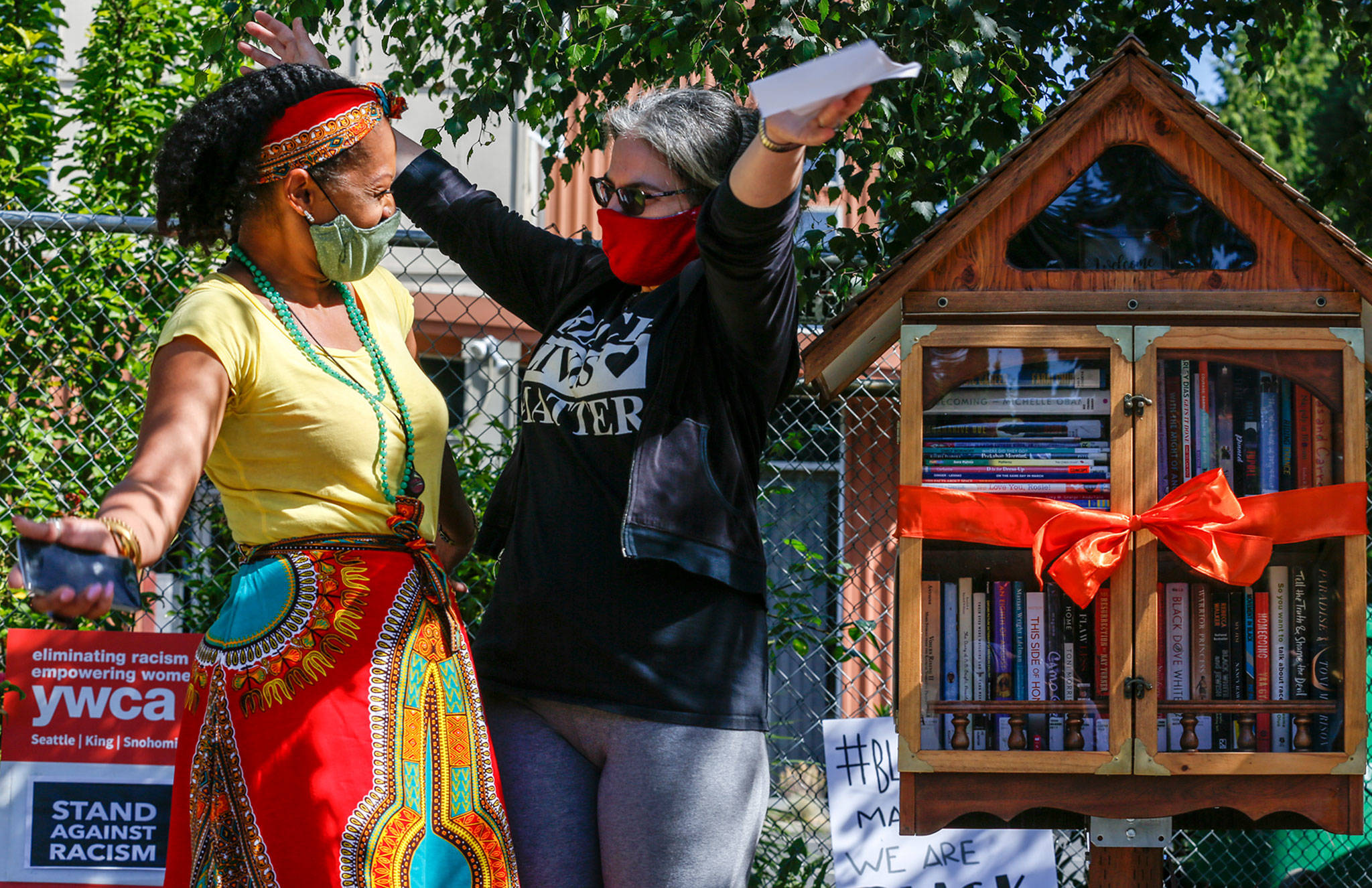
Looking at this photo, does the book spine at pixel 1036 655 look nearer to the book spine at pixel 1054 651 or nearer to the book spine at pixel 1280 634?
the book spine at pixel 1054 651

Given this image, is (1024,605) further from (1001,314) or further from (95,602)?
(95,602)

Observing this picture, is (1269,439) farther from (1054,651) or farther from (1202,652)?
(1054,651)

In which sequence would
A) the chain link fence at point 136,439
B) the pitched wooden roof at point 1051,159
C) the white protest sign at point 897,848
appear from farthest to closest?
1. the chain link fence at point 136,439
2. the white protest sign at point 897,848
3. the pitched wooden roof at point 1051,159

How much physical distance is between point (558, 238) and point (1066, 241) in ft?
3.60

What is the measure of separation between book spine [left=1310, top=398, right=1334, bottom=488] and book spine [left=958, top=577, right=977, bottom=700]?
751mm

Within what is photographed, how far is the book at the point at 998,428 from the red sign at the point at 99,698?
6.48ft

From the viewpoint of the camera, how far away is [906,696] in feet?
8.53

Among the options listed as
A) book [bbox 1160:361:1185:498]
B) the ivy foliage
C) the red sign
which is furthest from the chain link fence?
book [bbox 1160:361:1185:498]

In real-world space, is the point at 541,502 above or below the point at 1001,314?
below

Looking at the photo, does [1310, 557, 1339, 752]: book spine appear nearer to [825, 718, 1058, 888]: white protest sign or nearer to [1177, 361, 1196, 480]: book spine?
[1177, 361, 1196, 480]: book spine

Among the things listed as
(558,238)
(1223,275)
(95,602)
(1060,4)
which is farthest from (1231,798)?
(1060,4)

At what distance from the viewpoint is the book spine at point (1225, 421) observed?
8.59 feet

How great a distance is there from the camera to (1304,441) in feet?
8.54

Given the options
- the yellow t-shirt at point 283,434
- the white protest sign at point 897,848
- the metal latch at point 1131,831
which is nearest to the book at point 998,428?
the metal latch at point 1131,831
